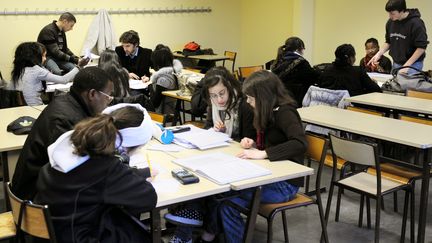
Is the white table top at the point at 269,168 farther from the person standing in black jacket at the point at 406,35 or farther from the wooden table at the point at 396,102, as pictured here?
the person standing in black jacket at the point at 406,35

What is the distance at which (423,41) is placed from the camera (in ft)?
16.4

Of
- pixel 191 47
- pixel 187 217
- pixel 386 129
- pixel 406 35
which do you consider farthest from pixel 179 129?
pixel 191 47

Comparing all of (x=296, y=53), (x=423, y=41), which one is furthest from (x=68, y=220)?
(x=423, y=41)

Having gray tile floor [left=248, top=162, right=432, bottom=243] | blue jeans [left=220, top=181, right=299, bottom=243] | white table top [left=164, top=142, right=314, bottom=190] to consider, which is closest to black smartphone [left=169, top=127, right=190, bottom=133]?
white table top [left=164, top=142, right=314, bottom=190]

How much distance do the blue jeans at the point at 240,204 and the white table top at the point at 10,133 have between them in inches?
53.9

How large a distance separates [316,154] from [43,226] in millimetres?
1604

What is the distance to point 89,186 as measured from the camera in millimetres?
1898

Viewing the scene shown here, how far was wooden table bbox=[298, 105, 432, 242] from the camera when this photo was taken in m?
2.99

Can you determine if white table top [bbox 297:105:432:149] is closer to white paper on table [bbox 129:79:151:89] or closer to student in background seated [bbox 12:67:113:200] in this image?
student in background seated [bbox 12:67:113:200]

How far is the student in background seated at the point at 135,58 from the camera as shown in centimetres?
576

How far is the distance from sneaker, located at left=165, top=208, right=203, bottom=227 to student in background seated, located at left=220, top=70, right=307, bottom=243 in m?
0.15

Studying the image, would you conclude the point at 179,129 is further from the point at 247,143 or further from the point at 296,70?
the point at 296,70

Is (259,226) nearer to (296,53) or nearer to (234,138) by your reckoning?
(234,138)

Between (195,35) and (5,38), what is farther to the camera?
(195,35)
